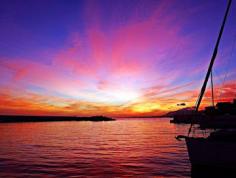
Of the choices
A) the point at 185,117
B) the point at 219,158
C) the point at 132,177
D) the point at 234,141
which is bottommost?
the point at 132,177

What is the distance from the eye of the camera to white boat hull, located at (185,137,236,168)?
1598 centimetres

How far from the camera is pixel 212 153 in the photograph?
16609mm

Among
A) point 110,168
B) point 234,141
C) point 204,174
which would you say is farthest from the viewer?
point 110,168

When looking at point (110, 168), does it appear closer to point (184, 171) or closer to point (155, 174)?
point (155, 174)

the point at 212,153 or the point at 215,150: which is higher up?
the point at 215,150

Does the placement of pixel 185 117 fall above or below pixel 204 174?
above

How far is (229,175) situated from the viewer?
1634 centimetres

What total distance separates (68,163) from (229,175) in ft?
43.4

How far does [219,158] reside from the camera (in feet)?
53.9

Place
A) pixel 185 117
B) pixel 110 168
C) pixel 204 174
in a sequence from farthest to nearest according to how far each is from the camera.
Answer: pixel 185 117 < pixel 110 168 < pixel 204 174

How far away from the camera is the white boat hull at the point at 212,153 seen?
16.0 metres

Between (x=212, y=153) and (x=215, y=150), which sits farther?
(x=212, y=153)

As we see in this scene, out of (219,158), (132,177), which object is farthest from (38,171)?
(219,158)

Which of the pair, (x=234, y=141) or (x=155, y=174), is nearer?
(x=234, y=141)
